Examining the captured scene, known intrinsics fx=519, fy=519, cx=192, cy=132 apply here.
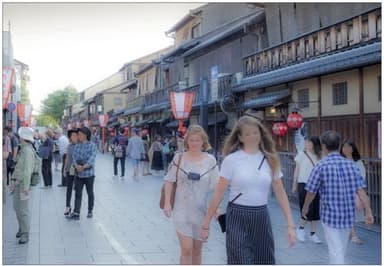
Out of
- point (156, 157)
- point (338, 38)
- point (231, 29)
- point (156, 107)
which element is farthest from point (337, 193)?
point (156, 107)

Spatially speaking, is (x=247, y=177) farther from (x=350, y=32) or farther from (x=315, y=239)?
(x=350, y=32)

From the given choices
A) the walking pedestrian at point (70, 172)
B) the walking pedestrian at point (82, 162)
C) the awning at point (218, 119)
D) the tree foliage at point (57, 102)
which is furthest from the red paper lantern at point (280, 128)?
the tree foliage at point (57, 102)

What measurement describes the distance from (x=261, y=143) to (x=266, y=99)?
1113 cm

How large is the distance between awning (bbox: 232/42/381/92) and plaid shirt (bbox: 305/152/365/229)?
18.8 feet

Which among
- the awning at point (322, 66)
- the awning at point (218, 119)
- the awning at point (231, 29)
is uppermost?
the awning at point (231, 29)

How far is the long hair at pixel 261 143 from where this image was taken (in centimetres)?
426

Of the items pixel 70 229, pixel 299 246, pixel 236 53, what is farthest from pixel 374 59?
pixel 236 53

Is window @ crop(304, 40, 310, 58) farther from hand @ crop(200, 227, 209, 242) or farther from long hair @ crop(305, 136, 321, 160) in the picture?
hand @ crop(200, 227, 209, 242)

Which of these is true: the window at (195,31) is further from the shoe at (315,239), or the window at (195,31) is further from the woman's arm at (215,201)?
the woman's arm at (215,201)

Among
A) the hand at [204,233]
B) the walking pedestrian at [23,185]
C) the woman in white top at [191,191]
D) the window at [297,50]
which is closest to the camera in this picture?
the hand at [204,233]

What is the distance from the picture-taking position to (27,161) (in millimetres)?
7082

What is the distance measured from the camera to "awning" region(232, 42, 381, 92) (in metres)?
10.5

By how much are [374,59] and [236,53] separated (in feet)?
33.0

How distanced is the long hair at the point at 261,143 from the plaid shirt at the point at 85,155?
5145mm
